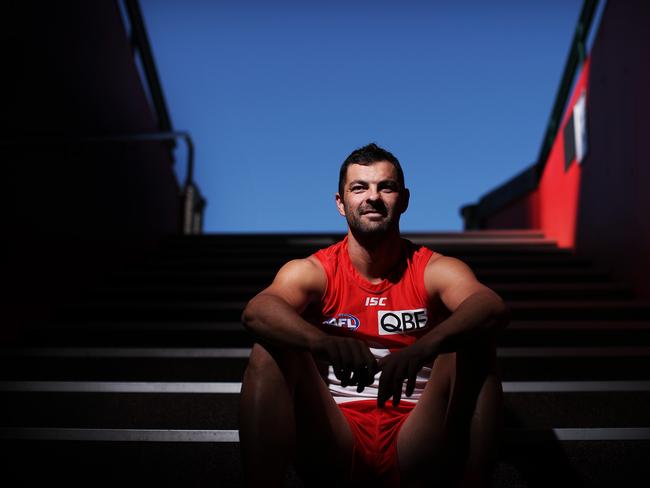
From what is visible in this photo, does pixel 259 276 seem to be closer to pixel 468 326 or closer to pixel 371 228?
pixel 371 228

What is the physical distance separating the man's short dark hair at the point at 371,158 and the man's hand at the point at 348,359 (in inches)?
21.4

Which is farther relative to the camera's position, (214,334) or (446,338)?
(214,334)

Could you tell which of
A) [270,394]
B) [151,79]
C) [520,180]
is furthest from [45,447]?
[520,180]

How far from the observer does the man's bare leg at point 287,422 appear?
42.1 inches

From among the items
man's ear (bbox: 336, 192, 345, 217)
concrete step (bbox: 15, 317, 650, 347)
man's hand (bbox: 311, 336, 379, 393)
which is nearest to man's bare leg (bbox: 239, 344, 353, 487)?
man's hand (bbox: 311, 336, 379, 393)

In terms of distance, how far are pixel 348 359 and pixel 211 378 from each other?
3.36ft

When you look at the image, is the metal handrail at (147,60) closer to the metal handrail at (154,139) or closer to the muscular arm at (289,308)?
the metal handrail at (154,139)

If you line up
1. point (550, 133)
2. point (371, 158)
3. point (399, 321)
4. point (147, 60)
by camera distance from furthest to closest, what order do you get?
point (550, 133)
point (147, 60)
point (371, 158)
point (399, 321)

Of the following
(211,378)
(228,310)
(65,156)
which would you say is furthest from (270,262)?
(211,378)

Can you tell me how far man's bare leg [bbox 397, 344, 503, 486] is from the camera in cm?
108

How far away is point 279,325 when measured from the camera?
1.11 meters

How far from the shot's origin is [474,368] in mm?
1091

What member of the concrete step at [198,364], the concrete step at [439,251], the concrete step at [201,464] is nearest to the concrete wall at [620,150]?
the concrete step at [439,251]

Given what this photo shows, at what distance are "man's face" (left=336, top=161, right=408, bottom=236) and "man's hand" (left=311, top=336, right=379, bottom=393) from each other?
0.40 metres
